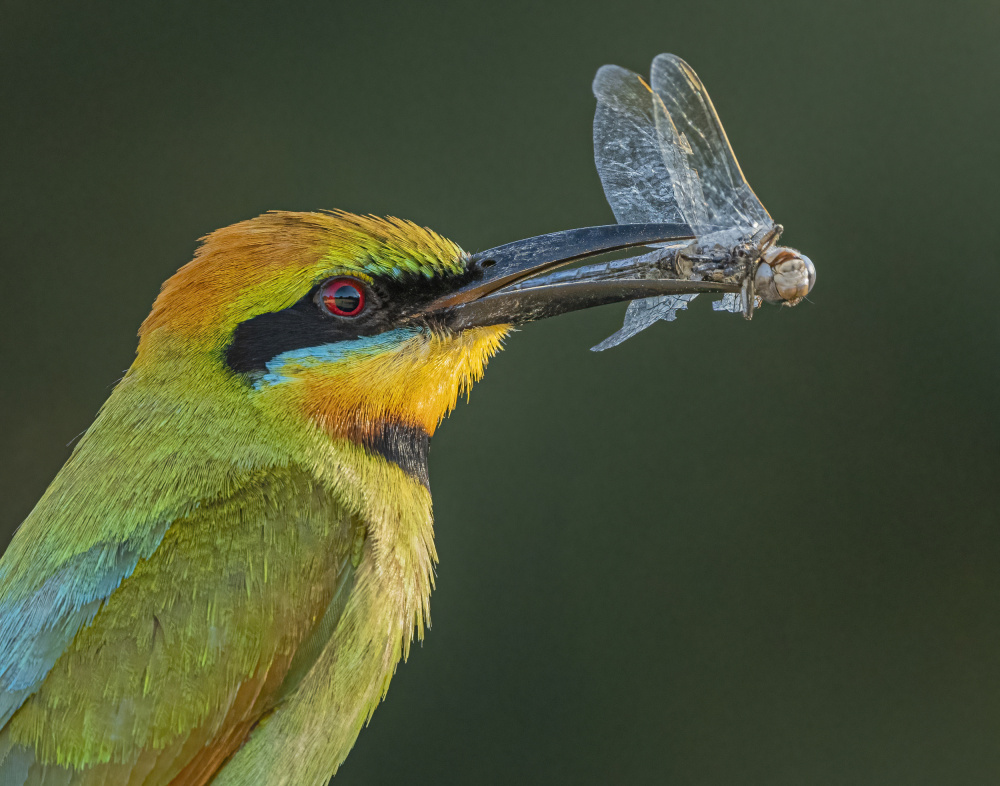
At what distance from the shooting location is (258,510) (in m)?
1.06

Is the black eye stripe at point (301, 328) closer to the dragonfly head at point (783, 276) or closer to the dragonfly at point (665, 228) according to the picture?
the dragonfly at point (665, 228)

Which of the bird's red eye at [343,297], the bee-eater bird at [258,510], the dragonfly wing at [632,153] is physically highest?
the dragonfly wing at [632,153]

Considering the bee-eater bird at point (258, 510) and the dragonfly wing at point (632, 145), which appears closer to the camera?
the bee-eater bird at point (258, 510)

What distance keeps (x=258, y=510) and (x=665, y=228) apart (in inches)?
21.2

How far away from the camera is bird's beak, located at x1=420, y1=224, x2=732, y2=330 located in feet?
3.68

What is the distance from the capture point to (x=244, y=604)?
103 cm

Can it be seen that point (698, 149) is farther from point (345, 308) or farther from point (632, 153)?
point (345, 308)

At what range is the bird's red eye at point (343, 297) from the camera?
44.7 inches

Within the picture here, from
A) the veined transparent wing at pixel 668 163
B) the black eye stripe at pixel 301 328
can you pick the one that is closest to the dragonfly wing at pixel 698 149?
the veined transparent wing at pixel 668 163

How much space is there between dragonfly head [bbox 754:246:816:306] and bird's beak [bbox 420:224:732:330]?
0.08m

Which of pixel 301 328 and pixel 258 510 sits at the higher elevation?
pixel 301 328

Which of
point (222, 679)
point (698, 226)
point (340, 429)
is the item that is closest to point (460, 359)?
point (340, 429)

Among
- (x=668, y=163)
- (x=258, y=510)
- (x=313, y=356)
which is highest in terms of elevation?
(x=668, y=163)

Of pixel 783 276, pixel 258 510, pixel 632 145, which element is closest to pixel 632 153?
pixel 632 145
